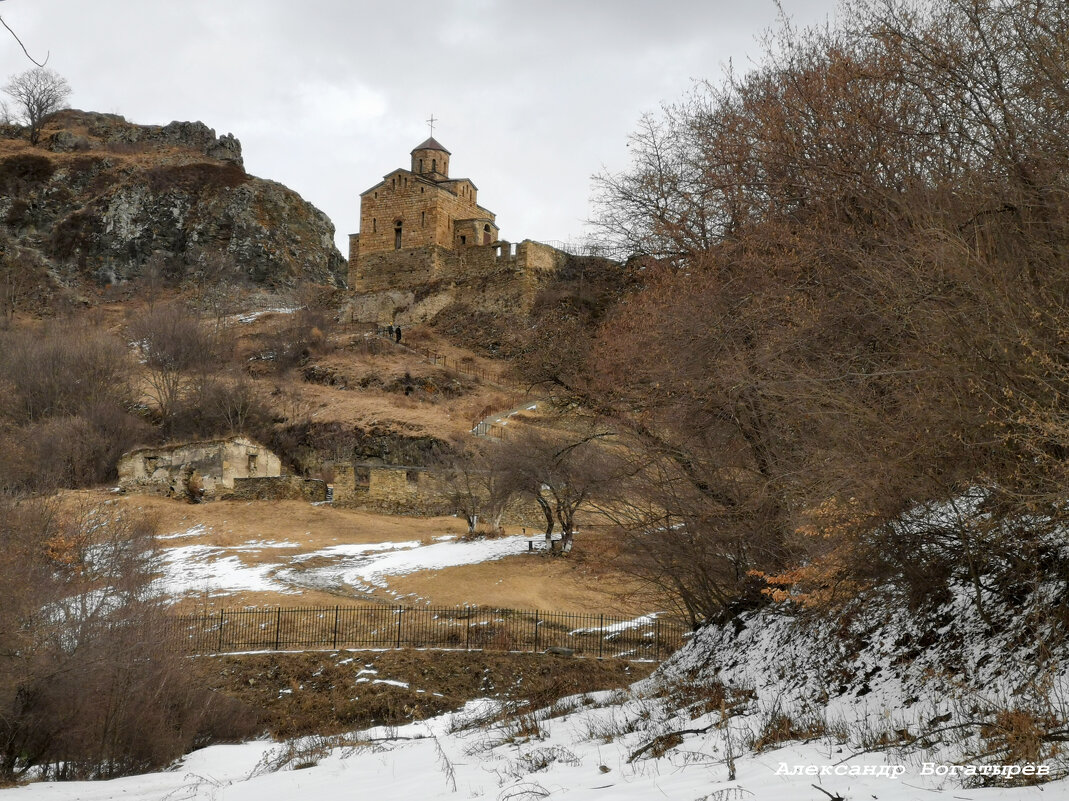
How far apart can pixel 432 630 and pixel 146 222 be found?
194 feet

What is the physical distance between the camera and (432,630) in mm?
19109

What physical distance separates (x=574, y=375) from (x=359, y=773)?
26.8ft

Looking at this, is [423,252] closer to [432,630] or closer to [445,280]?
[445,280]

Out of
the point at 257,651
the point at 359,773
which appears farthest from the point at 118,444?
the point at 359,773

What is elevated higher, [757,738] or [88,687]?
[757,738]

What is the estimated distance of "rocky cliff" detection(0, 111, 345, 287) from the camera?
6531 centimetres

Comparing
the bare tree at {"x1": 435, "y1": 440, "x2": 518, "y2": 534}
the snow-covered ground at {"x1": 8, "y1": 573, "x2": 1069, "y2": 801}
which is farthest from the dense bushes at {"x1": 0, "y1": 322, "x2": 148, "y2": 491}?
the snow-covered ground at {"x1": 8, "y1": 573, "x2": 1069, "y2": 801}

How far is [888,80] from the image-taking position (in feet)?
32.2

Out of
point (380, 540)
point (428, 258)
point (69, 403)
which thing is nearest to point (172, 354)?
point (69, 403)

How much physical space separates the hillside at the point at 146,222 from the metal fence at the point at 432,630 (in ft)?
161

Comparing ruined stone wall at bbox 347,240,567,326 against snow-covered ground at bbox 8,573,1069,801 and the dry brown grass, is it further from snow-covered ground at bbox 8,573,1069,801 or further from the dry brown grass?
snow-covered ground at bbox 8,573,1069,801

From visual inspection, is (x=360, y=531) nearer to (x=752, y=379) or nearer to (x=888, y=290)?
(x=752, y=379)

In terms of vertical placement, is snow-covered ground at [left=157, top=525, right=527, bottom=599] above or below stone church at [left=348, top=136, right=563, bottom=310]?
below

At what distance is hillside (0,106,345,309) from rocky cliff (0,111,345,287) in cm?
8
